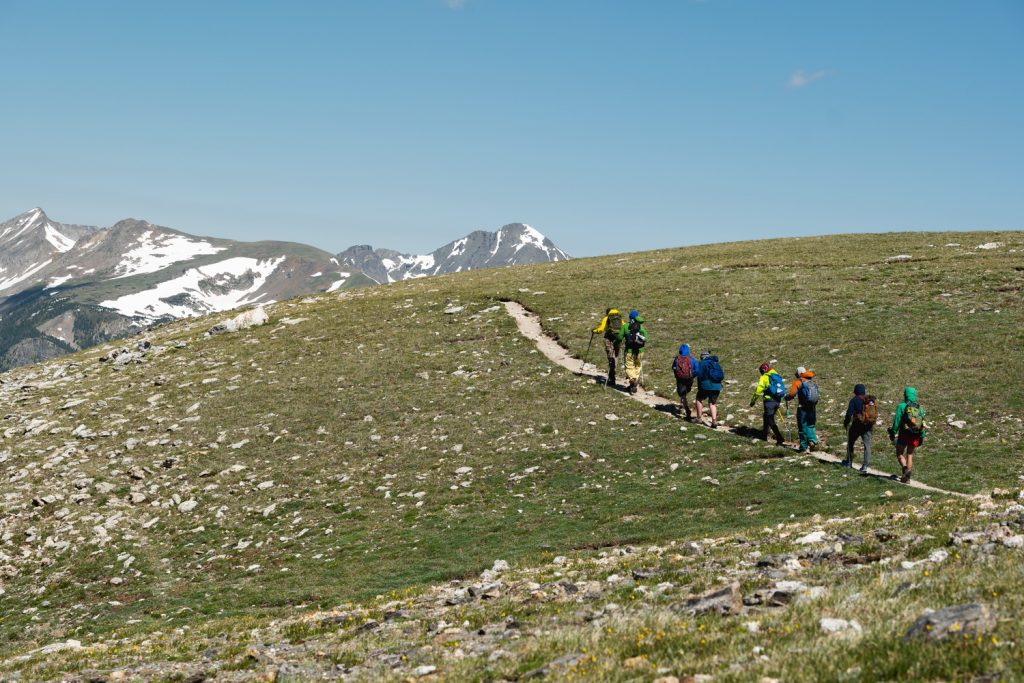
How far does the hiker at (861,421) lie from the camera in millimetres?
24625

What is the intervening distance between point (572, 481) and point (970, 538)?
15.1 m

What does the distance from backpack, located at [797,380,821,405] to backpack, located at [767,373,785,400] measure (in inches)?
31.3

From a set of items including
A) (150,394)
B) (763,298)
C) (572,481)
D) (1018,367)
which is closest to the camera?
(572,481)

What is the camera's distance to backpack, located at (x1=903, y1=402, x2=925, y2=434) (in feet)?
77.4

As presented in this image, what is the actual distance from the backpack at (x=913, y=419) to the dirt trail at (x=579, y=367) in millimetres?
1568

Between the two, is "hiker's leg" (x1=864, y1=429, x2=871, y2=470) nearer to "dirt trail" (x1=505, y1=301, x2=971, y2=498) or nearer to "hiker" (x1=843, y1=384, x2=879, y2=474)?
"hiker" (x1=843, y1=384, x2=879, y2=474)

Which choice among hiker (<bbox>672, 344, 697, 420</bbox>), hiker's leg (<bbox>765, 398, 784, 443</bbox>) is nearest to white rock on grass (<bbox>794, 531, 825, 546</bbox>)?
hiker's leg (<bbox>765, 398, 784, 443</bbox>)

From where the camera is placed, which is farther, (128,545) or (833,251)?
(833,251)

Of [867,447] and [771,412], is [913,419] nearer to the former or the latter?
[867,447]

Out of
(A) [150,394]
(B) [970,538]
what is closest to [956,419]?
(B) [970,538]

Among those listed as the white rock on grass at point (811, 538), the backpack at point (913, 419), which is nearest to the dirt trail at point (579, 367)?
the backpack at point (913, 419)

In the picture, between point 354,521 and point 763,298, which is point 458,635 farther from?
point 763,298

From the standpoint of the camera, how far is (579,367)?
40.1m

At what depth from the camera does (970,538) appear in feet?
42.9
